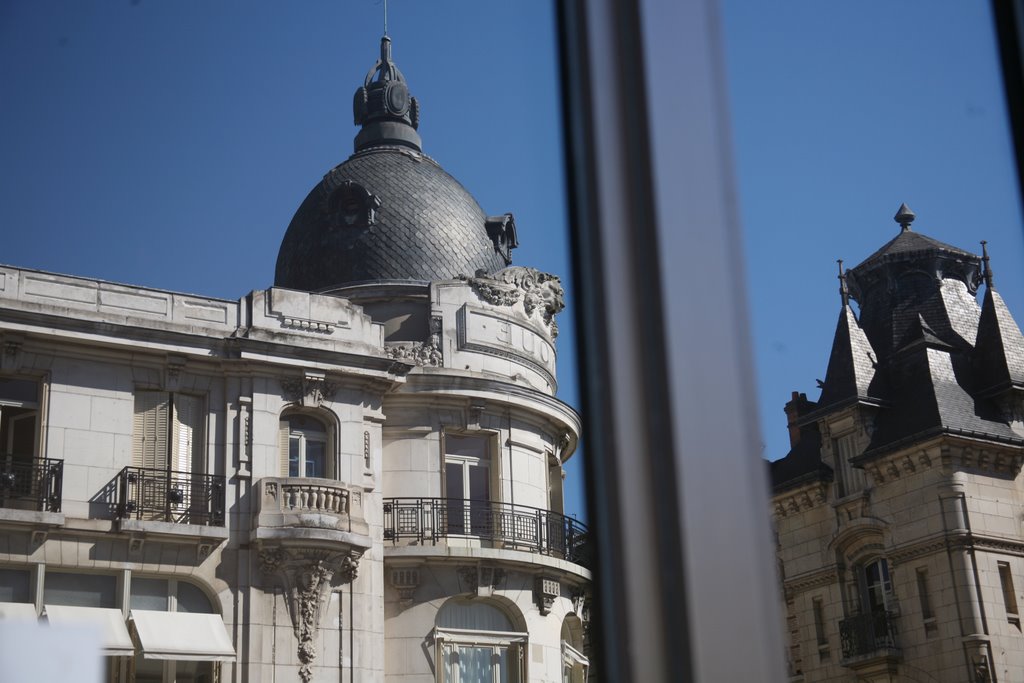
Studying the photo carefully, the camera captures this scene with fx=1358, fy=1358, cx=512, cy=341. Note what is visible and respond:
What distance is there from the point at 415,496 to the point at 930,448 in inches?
397

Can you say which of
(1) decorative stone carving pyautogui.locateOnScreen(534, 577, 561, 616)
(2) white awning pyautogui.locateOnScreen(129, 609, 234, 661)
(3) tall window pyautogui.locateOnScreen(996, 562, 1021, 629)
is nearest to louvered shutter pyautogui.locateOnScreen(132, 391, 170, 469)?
(2) white awning pyautogui.locateOnScreen(129, 609, 234, 661)

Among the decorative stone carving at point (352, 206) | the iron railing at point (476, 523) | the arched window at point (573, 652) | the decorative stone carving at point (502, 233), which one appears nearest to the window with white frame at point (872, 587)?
the arched window at point (573, 652)

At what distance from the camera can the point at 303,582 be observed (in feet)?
66.7

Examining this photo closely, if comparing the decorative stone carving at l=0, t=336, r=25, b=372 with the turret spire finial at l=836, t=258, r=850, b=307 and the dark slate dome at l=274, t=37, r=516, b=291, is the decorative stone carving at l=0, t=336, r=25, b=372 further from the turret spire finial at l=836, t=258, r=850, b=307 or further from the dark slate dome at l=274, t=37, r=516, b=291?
the turret spire finial at l=836, t=258, r=850, b=307

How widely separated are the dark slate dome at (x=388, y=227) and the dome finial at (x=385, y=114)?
0.16ft

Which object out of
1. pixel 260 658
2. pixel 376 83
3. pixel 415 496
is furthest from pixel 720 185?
pixel 376 83

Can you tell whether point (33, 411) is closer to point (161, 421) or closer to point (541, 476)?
point (161, 421)

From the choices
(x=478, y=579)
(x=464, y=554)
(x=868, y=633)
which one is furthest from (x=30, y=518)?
(x=868, y=633)

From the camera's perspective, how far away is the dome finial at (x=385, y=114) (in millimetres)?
29734

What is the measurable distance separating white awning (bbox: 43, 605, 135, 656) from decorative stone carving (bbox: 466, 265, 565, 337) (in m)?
8.71

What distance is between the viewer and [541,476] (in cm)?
2433

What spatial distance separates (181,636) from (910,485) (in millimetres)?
14327

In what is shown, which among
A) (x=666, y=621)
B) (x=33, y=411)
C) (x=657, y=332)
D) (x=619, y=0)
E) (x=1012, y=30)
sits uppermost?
(x=33, y=411)

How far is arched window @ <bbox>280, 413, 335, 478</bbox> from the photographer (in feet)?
70.4
